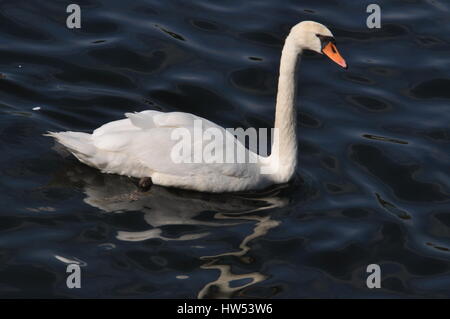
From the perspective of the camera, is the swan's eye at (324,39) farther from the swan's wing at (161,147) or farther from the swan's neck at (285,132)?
the swan's wing at (161,147)

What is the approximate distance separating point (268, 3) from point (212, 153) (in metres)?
5.81

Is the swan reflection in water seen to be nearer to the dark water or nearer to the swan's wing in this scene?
the dark water

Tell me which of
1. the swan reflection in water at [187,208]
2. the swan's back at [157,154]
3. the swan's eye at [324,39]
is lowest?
the swan reflection in water at [187,208]

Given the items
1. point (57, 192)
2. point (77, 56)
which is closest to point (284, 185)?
point (57, 192)

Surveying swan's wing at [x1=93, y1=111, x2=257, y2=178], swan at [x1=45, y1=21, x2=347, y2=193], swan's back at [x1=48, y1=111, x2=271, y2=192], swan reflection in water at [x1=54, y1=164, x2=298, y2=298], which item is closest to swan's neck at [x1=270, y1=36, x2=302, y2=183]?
swan at [x1=45, y1=21, x2=347, y2=193]

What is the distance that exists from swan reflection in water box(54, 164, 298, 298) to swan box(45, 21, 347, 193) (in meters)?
0.11

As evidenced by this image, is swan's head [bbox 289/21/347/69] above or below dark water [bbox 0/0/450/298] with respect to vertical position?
above

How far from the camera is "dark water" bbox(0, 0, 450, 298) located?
10.1 meters

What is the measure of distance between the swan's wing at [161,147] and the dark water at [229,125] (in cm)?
32

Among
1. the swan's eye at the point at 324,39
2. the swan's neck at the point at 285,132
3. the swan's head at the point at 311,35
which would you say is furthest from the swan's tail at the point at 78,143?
the swan's eye at the point at 324,39

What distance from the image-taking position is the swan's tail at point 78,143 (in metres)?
11.3

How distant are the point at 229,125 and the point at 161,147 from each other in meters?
2.11

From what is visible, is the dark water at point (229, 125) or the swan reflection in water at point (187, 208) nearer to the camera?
the dark water at point (229, 125)

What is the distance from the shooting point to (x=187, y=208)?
437 inches
